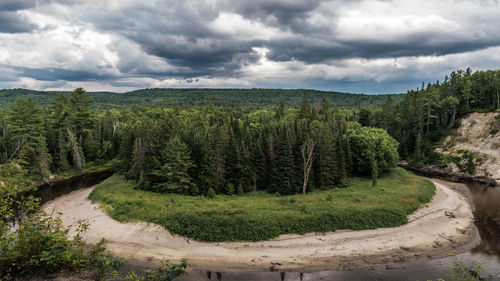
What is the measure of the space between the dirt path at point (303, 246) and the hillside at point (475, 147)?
37.3 m

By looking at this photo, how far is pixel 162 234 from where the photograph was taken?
2933cm

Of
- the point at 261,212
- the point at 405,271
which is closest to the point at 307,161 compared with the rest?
the point at 261,212

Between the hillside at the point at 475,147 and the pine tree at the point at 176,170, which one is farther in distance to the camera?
the hillside at the point at 475,147

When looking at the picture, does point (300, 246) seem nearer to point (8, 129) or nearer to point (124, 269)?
point (124, 269)

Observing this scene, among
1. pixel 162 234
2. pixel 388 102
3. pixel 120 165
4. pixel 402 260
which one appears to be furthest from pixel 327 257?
pixel 388 102

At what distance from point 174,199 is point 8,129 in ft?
163

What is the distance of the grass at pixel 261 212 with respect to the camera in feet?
96.2

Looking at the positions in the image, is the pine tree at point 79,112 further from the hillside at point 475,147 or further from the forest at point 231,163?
the hillside at point 475,147

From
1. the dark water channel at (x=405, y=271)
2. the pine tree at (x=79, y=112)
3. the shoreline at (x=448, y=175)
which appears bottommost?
the shoreline at (x=448, y=175)

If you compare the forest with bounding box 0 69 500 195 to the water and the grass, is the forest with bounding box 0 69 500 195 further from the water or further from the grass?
the water

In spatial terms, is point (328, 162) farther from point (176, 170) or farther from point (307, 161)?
point (176, 170)

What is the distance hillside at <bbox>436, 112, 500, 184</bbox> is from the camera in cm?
6081

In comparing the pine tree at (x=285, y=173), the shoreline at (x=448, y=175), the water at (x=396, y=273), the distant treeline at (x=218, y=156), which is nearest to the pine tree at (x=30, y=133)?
the distant treeline at (x=218, y=156)

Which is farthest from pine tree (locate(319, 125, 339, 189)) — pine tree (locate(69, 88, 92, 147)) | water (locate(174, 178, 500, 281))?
pine tree (locate(69, 88, 92, 147))
